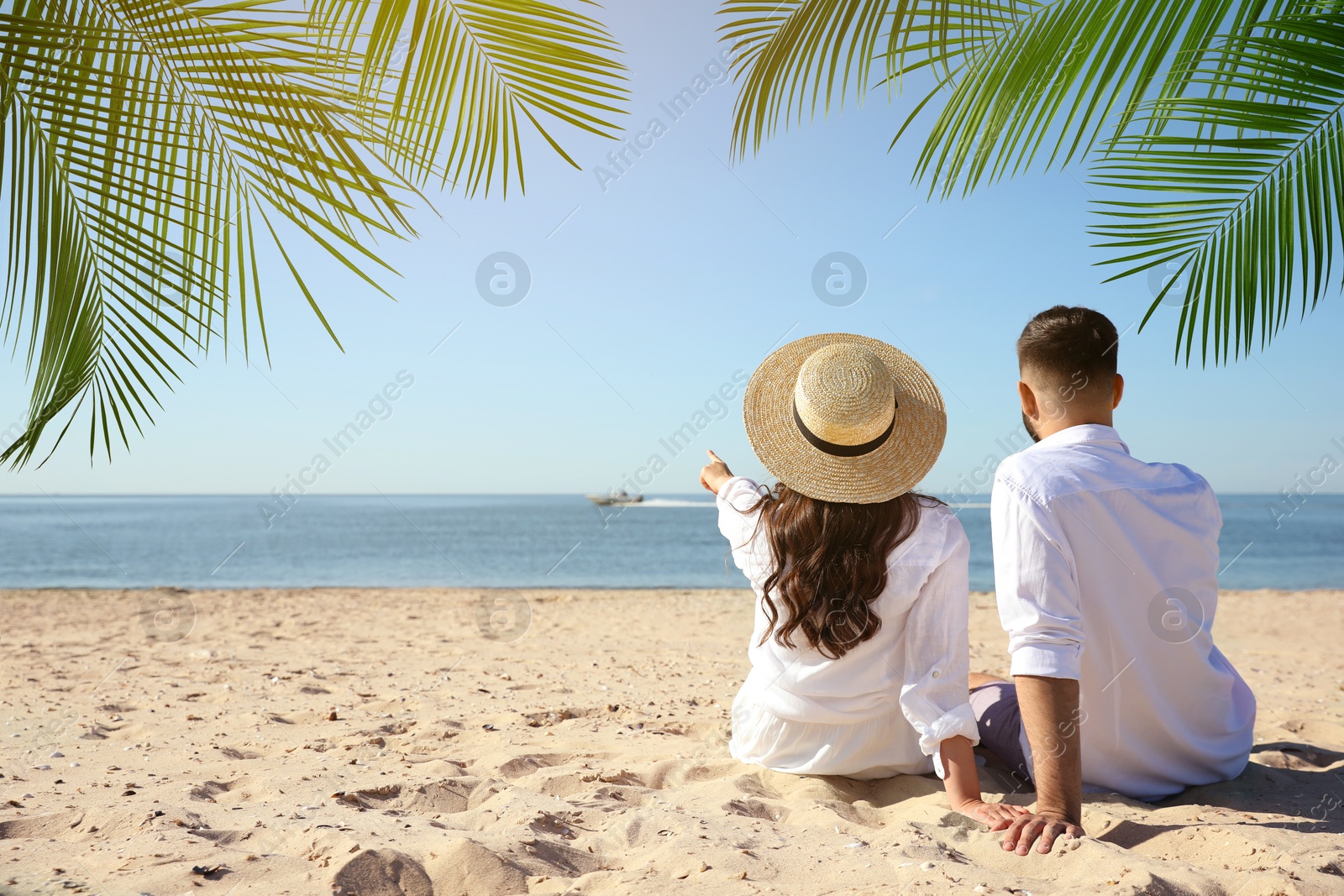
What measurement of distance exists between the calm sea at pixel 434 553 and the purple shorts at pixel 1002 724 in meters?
13.7

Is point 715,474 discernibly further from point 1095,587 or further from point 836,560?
point 1095,587

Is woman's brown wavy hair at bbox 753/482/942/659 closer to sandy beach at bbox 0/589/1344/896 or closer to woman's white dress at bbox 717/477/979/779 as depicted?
woman's white dress at bbox 717/477/979/779

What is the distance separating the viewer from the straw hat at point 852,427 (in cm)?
232

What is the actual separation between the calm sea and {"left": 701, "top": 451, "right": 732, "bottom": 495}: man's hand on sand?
13.4 m

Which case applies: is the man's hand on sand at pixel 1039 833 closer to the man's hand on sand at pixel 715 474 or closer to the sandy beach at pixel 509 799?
the sandy beach at pixel 509 799

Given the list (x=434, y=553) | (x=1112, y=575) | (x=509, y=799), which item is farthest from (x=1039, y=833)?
(x=434, y=553)

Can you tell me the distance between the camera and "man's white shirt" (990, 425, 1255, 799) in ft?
6.79

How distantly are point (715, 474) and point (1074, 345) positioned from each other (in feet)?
4.16

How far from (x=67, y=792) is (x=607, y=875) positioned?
6.39 feet

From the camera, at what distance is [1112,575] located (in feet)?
7.09

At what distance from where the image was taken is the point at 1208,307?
8.11ft

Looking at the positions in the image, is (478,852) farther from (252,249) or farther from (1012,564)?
(252,249)

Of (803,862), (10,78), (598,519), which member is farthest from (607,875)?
(598,519)

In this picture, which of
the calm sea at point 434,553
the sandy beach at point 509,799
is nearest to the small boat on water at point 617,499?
the calm sea at point 434,553
